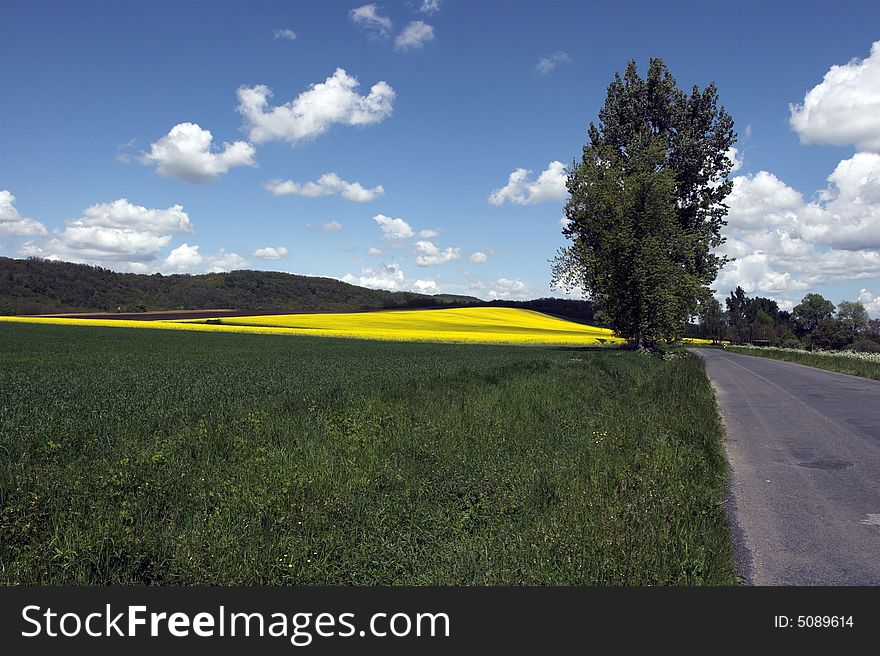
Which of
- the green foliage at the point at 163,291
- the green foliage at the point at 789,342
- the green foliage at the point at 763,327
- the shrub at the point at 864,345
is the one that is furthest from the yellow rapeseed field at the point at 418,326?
the green foliage at the point at 763,327

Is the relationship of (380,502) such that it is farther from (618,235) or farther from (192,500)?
(618,235)

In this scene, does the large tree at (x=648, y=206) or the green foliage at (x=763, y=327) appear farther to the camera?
the green foliage at (x=763, y=327)

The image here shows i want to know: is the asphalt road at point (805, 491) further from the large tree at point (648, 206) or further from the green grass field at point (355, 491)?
the large tree at point (648, 206)

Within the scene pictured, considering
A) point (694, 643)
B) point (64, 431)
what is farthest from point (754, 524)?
point (64, 431)

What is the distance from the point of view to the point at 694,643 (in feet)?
13.0

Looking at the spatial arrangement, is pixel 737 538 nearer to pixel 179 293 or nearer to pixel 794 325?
→ pixel 179 293

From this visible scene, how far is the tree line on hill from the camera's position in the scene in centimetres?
12038

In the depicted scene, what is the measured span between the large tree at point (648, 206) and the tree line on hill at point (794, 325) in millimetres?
86971

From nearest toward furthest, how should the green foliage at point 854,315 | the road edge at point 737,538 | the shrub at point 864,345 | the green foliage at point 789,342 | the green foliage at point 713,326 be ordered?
the road edge at point 737,538
the green foliage at point 789,342
the shrub at point 864,345
the green foliage at point 854,315
the green foliage at point 713,326

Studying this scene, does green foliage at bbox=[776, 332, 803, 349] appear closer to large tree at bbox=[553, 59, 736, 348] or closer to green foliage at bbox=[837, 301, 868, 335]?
green foliage at bbox=[837, 301, 868, 335]

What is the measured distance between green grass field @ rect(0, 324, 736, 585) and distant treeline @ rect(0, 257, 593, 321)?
280ft

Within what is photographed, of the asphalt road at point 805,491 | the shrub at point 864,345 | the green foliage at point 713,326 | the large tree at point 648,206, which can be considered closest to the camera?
the asphalt road at point 805,491

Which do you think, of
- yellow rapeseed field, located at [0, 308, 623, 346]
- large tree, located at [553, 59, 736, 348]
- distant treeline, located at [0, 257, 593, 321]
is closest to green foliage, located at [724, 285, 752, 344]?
distant treeline, located at [0, 257, 593, 321]

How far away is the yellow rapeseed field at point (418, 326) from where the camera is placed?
58.1 m
